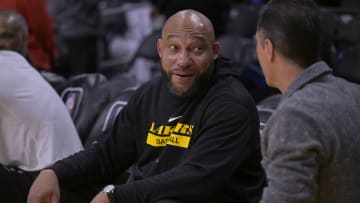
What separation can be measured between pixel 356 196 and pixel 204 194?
32.8 inches

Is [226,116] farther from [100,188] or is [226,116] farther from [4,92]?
[4,92]

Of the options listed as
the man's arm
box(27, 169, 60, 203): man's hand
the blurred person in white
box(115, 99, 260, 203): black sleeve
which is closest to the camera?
the man's arm

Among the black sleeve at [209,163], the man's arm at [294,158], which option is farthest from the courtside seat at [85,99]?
the man's arm at [294,158]

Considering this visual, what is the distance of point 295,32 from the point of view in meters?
2.57

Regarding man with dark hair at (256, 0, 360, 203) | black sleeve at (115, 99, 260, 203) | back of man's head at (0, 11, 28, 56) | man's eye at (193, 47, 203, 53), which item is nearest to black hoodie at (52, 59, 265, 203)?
black sleeve at (115, 99, 260, 203)

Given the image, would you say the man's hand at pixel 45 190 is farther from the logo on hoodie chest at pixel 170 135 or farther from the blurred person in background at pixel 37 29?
the blurred person in background at pixel 37 29

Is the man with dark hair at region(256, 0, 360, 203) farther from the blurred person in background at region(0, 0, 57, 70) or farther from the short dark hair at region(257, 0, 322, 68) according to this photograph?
the blurred person in background at region(0, 0, 57, 70)

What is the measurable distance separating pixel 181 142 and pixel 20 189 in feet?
3.08

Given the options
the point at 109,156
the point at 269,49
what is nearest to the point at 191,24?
the point at 109,156

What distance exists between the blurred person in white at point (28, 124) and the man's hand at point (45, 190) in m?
0.57

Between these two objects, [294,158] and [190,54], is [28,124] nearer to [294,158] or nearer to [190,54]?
[190,54]

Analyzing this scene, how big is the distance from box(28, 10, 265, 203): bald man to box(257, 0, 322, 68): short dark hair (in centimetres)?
78

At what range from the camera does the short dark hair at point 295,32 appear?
8.41ft

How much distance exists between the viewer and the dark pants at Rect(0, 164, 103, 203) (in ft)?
12.1
